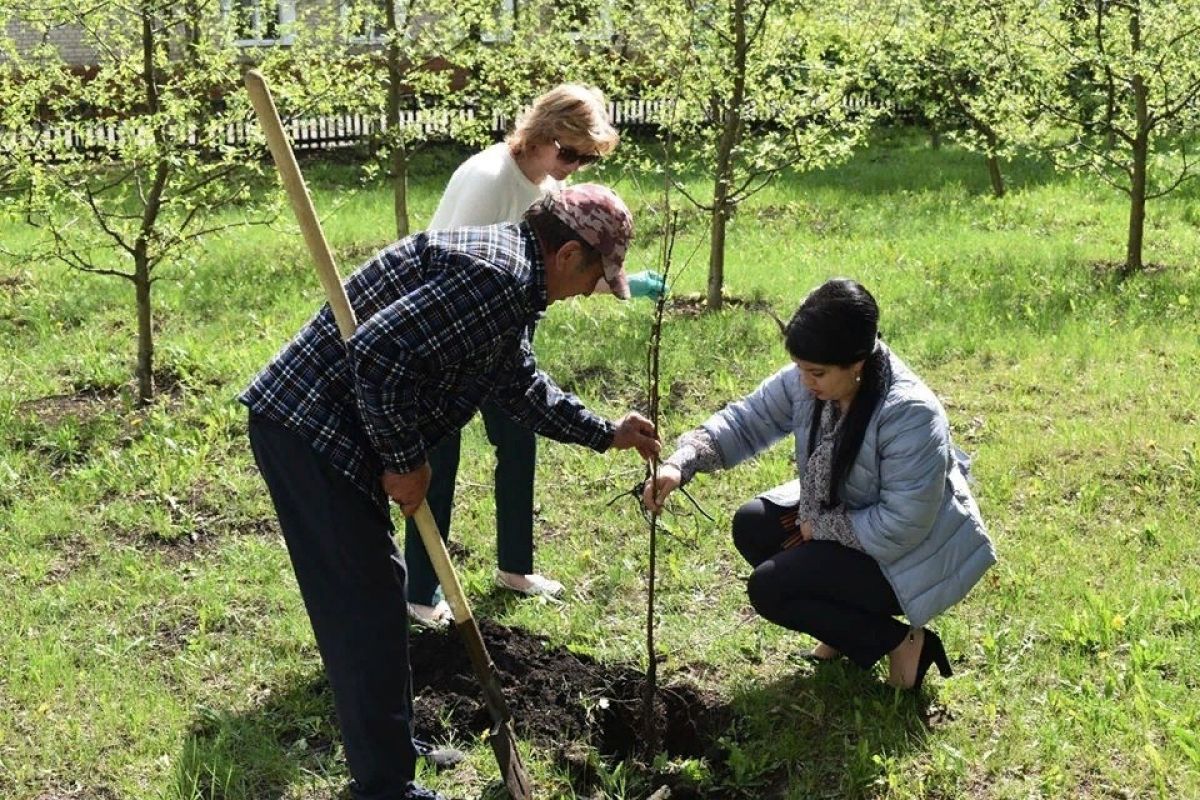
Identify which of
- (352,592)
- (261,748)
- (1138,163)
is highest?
(1138,163)

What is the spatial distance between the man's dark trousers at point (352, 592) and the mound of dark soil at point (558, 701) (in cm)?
60

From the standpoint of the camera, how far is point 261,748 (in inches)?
141

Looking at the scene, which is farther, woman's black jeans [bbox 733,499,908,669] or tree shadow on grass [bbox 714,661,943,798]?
woman's black jeans [bbox 733,499,908,669]

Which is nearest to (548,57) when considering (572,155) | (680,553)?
(680,553)

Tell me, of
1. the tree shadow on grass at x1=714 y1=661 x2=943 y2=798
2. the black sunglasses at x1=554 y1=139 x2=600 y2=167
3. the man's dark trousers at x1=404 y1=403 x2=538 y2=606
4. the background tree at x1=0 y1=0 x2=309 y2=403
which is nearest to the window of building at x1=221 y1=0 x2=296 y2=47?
the background tree at x1=0 y1=0 x2=309 y2=403

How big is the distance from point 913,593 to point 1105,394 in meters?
3.28

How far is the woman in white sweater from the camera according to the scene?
12.5 feet

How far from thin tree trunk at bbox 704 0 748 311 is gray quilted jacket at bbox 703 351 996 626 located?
13.3ft

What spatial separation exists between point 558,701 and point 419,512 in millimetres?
1056

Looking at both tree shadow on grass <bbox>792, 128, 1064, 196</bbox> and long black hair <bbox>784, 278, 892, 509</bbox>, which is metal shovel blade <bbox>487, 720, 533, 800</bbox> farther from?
tree shadow on grass <bbox>792, 128, 1064, 196</bbox>

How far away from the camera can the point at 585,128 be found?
381 cm

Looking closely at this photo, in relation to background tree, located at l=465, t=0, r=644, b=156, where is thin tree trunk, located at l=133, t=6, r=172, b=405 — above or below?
below

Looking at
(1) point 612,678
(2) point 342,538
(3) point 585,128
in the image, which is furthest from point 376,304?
(1) point 612,678

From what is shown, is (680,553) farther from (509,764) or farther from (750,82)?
(750,82)
